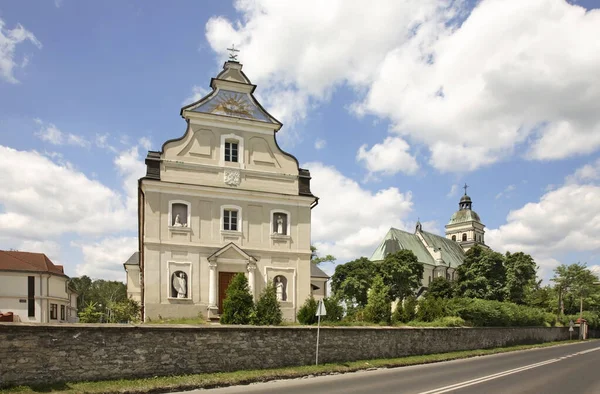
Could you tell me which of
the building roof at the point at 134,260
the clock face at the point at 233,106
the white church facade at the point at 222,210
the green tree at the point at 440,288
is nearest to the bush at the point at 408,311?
the white church facade at the point at 222,210

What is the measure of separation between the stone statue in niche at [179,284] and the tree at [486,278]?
34802 mm

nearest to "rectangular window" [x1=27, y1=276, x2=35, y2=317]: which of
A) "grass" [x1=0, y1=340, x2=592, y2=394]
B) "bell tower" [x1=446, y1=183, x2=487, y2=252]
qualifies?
"grass" [x1=0, y1=340, x2=592, y2=394]

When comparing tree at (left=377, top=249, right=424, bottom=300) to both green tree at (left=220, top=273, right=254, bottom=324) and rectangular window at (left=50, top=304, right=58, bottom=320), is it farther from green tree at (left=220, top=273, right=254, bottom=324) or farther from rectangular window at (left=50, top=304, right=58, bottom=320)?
green tree at (left=220, top=273, right=254, bottom=324)

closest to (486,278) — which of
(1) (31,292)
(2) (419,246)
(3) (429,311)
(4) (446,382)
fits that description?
(3) (429,311)

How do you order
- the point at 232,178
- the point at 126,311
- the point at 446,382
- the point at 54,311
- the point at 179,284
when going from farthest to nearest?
the point at 54,311 < the point at 232,178 < the point at 126,311 < the point at 179,284 < the point at 446,382

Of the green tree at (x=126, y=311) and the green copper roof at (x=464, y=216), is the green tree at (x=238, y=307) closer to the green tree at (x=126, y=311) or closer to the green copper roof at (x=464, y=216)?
the green tree at (x=126, y=311)

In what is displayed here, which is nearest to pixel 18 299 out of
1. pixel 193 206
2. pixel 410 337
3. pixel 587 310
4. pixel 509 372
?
pixel 193 206

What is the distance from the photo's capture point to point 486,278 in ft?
170

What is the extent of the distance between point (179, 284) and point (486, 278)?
36021 millimetres

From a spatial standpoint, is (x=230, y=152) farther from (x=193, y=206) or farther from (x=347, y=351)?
(x=347, y=351)

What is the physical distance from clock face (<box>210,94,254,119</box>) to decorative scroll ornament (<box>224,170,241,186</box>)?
343cm

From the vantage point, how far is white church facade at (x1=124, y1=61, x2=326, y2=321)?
26578 mm

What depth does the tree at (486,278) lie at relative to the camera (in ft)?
169

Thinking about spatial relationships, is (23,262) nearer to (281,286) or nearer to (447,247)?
(281,286)
